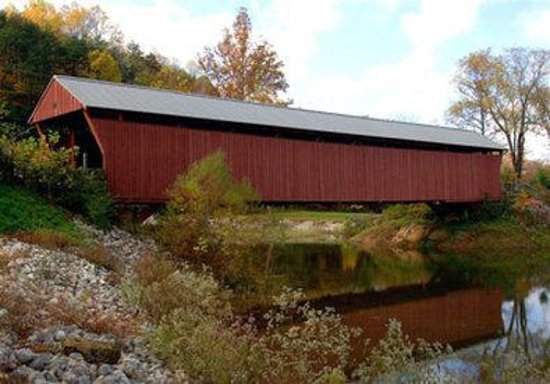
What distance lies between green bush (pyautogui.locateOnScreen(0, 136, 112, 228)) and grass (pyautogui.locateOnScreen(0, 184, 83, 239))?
441 mm

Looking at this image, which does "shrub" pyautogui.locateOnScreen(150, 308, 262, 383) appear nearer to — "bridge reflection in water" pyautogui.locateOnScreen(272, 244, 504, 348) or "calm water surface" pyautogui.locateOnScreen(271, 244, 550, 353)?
"bridge reflection in water" pyautogui.locateOnScreen(272, 244, 504, 348)

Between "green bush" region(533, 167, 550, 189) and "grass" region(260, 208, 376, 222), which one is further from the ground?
"green bush" region(533, 167, 550, 189)

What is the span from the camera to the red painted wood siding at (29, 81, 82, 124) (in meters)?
17.2

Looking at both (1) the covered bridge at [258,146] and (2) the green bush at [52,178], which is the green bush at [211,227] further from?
(1) the covered bridge at [258,146]

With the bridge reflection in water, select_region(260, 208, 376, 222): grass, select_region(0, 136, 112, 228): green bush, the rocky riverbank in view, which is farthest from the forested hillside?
the rocky riverbank

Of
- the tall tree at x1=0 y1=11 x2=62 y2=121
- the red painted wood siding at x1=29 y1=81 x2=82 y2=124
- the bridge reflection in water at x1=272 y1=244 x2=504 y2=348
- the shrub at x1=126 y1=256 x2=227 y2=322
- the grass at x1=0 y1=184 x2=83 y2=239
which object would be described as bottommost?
the bridge reflection in water at x1=272 y1=244 x2=504 y2=348

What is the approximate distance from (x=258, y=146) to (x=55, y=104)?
6.18m

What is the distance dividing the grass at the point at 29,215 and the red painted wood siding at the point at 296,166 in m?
2.51

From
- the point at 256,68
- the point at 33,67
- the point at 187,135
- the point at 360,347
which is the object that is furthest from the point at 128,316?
the point at 256,68

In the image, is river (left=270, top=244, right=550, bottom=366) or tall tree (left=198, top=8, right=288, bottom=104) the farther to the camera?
tall tree (left=198, top=8, right=288, bottom=104)

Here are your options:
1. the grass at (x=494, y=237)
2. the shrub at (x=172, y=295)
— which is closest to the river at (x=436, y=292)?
the grass at (x=494, y=237)

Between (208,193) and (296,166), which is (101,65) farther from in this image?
(208,193)

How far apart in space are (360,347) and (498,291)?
26.8 ft

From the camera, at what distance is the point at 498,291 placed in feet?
58.8
